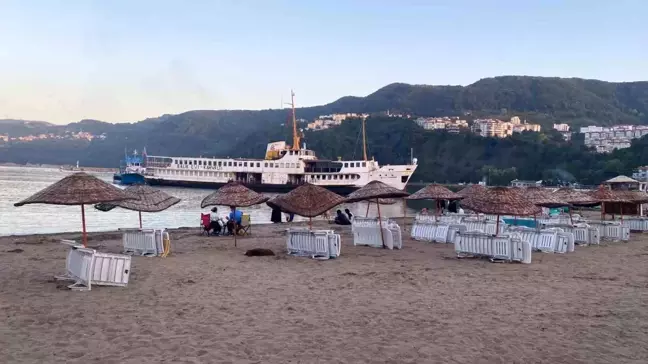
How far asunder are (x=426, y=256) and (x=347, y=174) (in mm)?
46846

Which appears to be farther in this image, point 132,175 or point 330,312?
point 132,175

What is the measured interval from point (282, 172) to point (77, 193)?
51.6 m

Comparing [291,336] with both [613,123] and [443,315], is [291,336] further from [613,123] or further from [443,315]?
[613,123]

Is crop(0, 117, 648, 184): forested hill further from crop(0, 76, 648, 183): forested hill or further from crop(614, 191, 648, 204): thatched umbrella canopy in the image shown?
crop(614, 191, 648, 204): thatched umbrella canopy

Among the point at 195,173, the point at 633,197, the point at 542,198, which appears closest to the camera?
the point at 542,198

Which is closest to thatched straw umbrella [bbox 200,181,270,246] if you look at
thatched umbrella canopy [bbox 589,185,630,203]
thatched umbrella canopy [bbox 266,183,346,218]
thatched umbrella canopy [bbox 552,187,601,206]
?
thatched umbrella canopy [bbox 266,183,346,218]

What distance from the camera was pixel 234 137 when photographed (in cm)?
17400

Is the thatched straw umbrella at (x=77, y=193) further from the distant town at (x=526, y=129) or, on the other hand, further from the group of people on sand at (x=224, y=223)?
the distant town at (x=526, y=129)

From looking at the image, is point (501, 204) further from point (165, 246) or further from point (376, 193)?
point (165, 246)

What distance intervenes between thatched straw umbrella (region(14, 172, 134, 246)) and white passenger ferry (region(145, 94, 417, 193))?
48.5 meters

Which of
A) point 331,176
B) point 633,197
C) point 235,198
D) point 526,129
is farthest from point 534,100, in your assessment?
point 235,198

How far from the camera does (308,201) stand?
1148 centimetres

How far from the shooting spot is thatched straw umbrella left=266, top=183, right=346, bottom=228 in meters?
11.3

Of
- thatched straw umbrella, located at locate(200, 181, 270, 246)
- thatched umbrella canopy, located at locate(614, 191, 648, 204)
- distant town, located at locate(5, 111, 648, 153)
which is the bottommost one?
thatched umbrella canopy, located at locate(614, 191, 648, 204)
